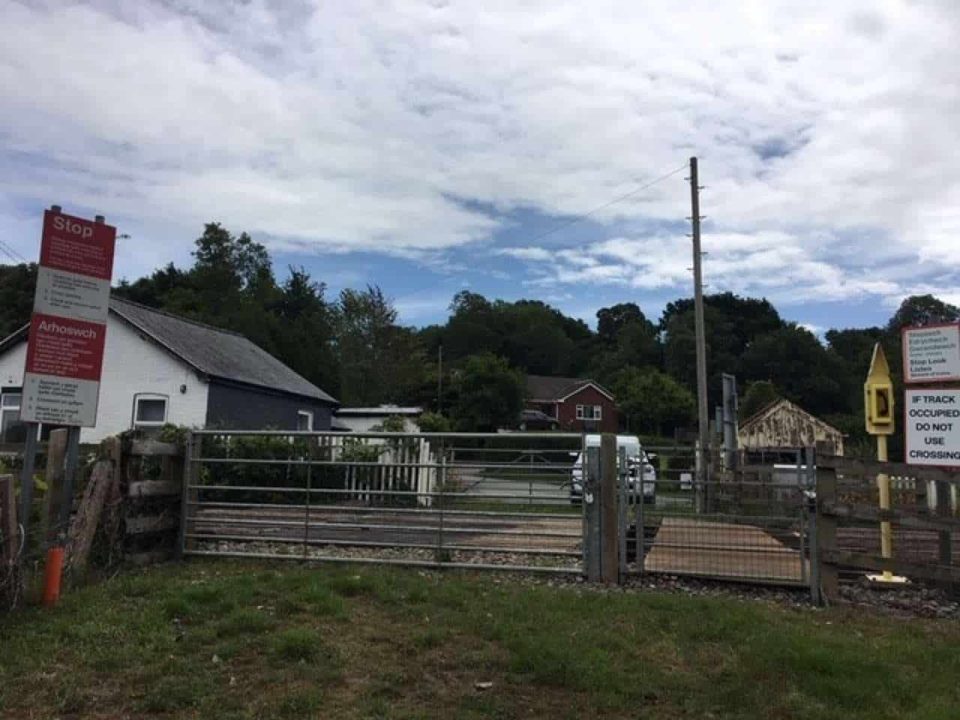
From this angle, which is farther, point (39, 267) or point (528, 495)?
point (528, 495)

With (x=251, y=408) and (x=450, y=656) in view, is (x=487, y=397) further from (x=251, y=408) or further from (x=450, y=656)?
(x=450, y=656)

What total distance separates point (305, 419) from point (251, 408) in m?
3.64

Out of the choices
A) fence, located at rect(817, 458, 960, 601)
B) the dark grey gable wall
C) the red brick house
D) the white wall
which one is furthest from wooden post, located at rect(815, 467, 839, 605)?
the red brick house

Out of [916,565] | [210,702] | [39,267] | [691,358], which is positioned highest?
[691,358]

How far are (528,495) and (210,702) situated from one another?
4.62 meters

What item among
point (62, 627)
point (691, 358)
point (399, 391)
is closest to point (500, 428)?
point (399, 391)

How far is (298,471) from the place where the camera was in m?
11.8

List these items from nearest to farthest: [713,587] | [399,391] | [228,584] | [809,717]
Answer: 1. [809,717]
2. [228,584]
3. [713,587]
4. [399,391]

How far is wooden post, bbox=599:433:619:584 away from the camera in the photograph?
8.38m

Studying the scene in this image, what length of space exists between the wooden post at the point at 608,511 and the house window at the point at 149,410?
643 inches

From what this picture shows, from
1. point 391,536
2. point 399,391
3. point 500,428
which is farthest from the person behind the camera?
point 399,391

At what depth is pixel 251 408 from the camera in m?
23.5

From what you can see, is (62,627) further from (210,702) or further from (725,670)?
(725,670)

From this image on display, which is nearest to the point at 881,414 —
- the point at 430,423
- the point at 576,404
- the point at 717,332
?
the point at 430,423
